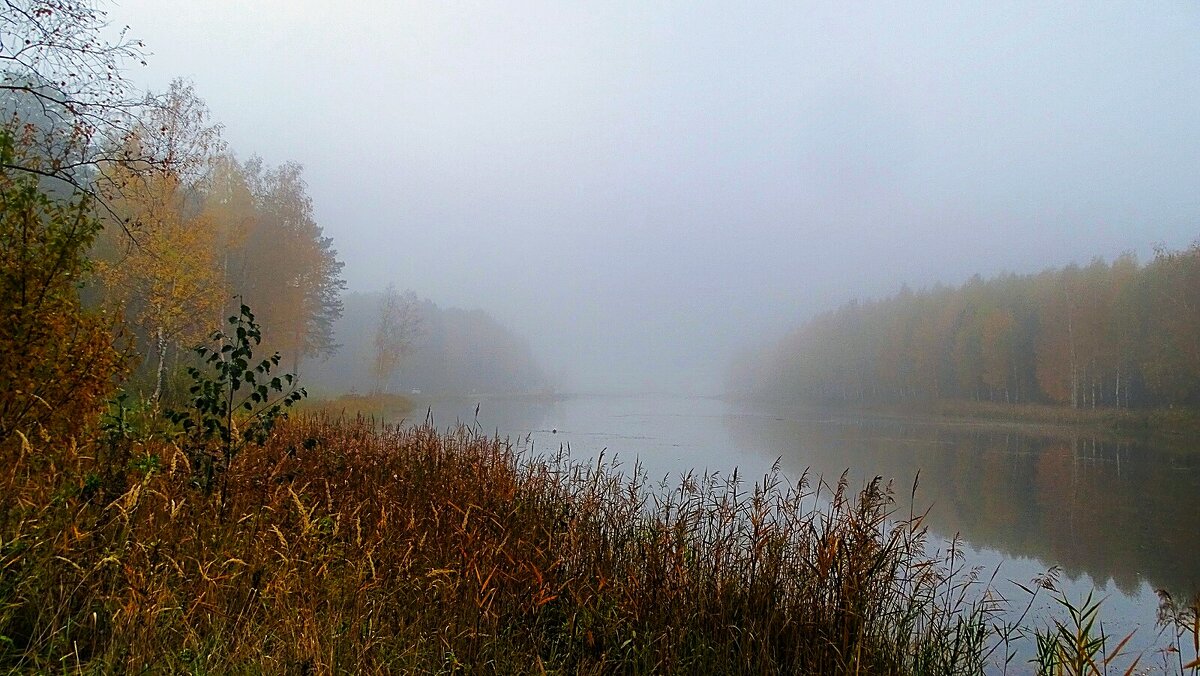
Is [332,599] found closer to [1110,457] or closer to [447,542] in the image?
[447,542]

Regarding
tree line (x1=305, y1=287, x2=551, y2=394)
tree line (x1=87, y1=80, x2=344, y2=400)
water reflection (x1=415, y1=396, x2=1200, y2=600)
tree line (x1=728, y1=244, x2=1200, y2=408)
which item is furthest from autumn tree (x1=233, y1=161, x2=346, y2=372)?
tree line (x1=728, y1=244, x2=1200, y2=408)

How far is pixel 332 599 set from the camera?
308 cm

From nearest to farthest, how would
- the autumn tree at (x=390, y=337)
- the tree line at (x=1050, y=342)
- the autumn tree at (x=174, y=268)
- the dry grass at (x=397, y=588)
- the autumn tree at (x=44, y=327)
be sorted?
the dry grass at (x=397, y=588) → the autumn tree at (x=44, y=327) → the autumn tree at (x=174, y=268) → the tree line at (x=1050, y=342) → the autumn tree at (x=390, y=337)

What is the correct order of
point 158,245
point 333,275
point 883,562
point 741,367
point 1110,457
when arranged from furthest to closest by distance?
point 741,367 < point 333,275 < point 1110,457 < point 158,245 < point 883,562

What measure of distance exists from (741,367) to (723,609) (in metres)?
154

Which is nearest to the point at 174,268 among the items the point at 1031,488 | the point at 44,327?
the point at 44,327

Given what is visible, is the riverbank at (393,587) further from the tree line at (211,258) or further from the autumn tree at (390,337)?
the autumn tree at (390,337)

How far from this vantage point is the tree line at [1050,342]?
29.3 m

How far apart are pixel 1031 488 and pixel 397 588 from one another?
1406 cm

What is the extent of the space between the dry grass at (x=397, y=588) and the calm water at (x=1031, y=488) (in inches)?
115

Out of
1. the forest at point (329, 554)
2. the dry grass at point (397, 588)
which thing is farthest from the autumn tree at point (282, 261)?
the dry grass at point (397, 588)

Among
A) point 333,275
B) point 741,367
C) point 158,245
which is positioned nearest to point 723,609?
point 158,245

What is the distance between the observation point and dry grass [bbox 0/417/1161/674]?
8.21 feet

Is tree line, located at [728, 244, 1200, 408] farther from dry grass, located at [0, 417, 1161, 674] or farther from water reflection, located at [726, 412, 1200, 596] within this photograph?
dry grass, located at [0, 417, 1161, 674]
